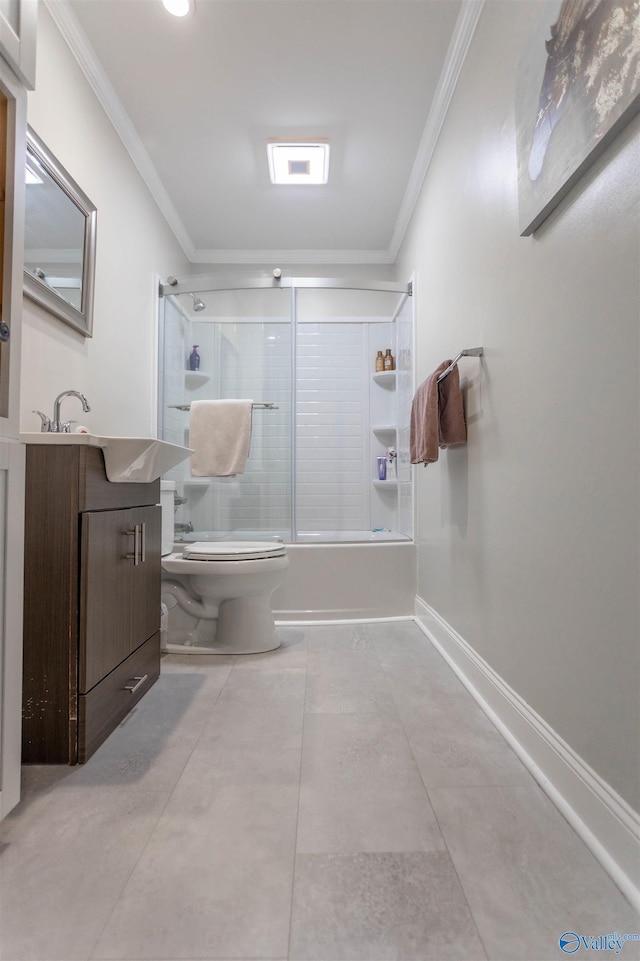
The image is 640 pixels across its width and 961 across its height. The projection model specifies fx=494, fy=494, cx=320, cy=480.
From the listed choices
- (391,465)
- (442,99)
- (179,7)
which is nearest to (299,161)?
(442,99)

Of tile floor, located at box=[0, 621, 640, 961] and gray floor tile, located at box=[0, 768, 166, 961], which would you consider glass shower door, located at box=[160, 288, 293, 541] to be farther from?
gray floor tile, located at box=[0, 768, 166, 961]

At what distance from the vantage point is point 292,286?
2.89m

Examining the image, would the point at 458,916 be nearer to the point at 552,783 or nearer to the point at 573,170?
the point at 552,783

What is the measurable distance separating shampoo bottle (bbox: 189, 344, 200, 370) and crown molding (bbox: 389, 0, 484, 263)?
151 cm

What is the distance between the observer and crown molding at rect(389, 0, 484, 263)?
1.76m

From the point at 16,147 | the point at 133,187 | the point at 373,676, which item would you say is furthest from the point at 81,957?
the point at 133,187

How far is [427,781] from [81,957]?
773 mm

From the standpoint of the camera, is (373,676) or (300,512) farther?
(300,512)

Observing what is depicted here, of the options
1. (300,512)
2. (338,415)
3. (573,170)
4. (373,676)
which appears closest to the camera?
(573,170)

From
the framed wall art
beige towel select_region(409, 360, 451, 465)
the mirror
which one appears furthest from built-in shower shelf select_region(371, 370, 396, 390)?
the framed wall art

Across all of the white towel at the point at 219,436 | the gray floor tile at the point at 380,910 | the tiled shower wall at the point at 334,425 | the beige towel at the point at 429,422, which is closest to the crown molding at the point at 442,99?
the tiled shower wall at the point at 334,425

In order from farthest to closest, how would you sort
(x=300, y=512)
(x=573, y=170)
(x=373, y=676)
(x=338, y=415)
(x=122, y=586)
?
(x=338, y=415), (x=300, y=512), (x=373, y=676), (x=122, y=586), (x=573, y=170)

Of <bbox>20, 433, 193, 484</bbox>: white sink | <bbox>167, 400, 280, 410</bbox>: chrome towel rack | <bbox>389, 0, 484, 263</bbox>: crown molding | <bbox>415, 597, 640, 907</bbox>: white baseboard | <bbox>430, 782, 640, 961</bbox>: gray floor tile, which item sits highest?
<bbox>389, 0, 484, 263</bbox>: crown molding

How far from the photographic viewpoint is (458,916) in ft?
2.68
